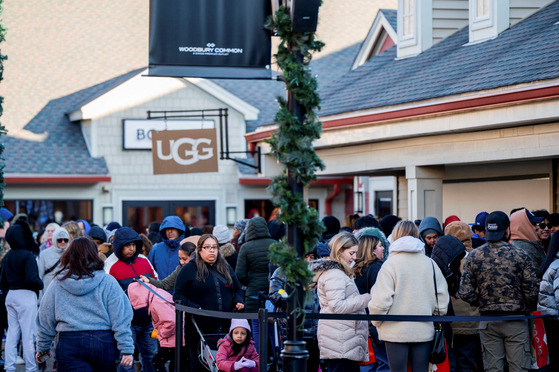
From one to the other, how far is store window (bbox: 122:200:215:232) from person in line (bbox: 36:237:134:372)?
18.7 meters

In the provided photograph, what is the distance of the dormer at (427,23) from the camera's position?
54.9ft

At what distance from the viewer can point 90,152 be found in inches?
1031

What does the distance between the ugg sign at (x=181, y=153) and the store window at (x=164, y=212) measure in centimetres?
814

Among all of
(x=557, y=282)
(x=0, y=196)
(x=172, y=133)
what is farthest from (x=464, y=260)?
(x=172, y=133)

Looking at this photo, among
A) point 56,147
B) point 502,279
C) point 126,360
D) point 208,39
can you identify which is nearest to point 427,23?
point 502,279

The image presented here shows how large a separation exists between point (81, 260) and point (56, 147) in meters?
19.7

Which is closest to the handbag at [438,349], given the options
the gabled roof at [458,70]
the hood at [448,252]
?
the hood at [448,252]

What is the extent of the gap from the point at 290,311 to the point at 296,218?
670mm

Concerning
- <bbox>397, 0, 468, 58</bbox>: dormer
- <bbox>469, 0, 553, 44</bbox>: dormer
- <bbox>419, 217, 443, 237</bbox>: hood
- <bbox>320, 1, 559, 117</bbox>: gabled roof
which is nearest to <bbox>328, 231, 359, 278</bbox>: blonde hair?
<bbox>419, 217, 443, 237</bbox>: hood

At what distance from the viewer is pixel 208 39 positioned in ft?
21.6

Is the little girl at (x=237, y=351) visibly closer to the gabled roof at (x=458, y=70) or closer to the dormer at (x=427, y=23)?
the gabled roof at (x=458, y=70)

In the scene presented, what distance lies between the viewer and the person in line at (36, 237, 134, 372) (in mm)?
7039

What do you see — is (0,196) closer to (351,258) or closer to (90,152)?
(351,258)

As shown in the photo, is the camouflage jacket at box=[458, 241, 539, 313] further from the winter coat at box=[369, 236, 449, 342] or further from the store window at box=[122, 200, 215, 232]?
the store window at box=[122, 200, 215, 232]
